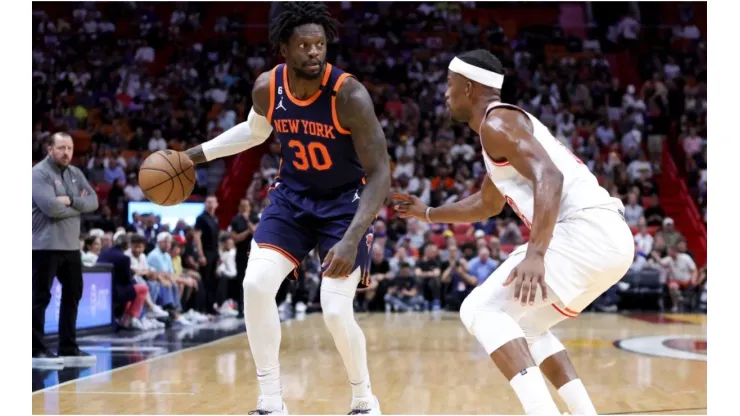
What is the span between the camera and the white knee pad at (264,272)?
190 inches

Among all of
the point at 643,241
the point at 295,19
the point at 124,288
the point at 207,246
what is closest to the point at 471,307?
the point at 295,19

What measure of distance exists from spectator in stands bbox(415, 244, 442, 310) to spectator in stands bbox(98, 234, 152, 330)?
18.8 feet

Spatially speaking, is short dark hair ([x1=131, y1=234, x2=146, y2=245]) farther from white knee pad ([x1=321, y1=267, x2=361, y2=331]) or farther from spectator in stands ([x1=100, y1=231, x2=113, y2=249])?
white knee pad ([x1=321, y1=267, x2=361, y2=331])

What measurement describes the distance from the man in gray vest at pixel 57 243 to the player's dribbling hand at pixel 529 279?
5084 mm

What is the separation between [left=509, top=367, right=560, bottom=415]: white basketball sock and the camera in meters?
3.94

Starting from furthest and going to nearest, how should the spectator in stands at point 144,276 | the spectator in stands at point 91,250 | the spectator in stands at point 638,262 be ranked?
1. the spectator in stands at point 638,262
2. the spectator in stands at point 144,276
3. the spectator in stands at point 91,250

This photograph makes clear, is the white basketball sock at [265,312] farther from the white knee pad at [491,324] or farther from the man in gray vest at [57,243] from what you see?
the man in gray vest at [57,243]

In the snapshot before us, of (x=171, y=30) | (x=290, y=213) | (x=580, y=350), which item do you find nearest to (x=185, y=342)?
(x=580, y=350)

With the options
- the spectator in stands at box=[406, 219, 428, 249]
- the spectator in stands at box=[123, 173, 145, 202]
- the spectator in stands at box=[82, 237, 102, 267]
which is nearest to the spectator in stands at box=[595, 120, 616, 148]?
the spectator in stands at box=[406, 219, 428, 249]

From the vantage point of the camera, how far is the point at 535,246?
3.94 meters

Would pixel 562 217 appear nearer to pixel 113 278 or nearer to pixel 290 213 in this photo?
pixel 290 213

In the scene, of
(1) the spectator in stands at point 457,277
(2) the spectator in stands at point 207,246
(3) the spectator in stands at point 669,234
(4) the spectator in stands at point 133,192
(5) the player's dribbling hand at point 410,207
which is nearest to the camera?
(5) the player's dribbling hand at point 410,207

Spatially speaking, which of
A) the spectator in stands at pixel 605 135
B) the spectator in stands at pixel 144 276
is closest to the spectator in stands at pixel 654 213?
the spectator in stands at pixel 605 135
